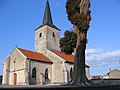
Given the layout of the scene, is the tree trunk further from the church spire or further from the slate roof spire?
the church spire

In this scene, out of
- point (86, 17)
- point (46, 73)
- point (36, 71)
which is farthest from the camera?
point (46, 73)

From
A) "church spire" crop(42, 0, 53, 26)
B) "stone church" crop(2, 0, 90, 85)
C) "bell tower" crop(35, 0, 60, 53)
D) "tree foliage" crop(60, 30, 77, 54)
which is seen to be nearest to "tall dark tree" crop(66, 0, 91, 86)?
"tree foliage" crop(60, 30, 77, 54)

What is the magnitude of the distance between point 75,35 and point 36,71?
636 inches

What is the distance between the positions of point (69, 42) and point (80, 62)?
241 cm

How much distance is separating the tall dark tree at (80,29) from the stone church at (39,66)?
14929mm

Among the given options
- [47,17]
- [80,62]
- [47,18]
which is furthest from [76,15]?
[47,17]

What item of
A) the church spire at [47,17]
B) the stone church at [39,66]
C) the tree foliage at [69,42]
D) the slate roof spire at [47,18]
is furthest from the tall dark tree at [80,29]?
the church spire at [47,17]

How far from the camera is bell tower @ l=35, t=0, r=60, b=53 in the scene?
36737 mm

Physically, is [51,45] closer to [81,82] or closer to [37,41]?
[37,41]

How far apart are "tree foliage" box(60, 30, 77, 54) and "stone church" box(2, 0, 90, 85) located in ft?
45.0

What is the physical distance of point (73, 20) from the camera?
52.3 feet

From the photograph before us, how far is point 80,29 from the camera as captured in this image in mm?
15266

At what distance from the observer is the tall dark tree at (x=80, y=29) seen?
1442 centimetres

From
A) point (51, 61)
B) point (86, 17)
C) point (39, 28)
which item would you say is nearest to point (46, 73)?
point (51, 61)
